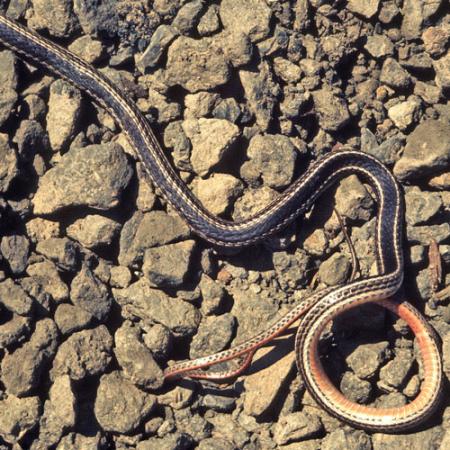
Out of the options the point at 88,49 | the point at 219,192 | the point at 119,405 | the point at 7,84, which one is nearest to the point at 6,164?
the point at 7,84

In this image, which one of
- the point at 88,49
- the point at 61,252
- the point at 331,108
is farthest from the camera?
the point at 88,49

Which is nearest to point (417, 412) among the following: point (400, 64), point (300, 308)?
point (300, 308)

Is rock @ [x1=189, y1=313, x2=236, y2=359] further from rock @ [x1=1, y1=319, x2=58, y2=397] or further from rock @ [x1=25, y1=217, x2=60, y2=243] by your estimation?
rock @ [x1=25, y1=217, x2=60, y2=243]

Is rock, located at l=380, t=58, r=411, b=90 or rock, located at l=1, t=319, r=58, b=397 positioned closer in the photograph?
rock, located at l=1, t=319, r=58, b=397

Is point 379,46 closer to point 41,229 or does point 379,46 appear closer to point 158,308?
point 158,308

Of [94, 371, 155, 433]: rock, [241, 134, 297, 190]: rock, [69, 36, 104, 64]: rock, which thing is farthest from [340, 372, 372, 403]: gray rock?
[69, 36, 104, 64]: rock

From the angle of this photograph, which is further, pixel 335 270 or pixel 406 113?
pixel 406 113
